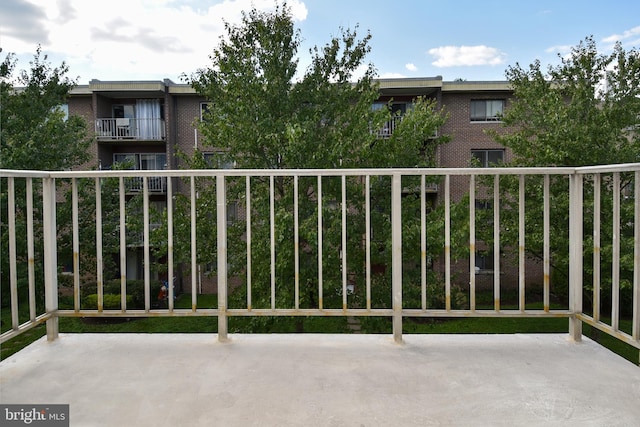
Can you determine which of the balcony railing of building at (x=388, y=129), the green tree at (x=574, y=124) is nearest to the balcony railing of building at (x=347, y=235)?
the green tree at (x=574, y=124)

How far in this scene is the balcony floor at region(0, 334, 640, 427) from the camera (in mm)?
1521

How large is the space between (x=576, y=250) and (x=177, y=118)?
52.7 feet

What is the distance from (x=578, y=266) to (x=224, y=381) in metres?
1.89

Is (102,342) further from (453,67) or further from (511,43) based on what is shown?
(453,67)

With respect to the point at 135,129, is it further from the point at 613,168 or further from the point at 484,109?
the point at 613,168

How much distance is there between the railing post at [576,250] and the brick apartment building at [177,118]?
12.8 m

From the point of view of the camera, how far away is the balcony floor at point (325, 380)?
1521 millimetres

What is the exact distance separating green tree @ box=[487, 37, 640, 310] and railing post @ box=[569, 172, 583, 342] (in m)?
6.92

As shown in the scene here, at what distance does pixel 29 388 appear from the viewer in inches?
69.2

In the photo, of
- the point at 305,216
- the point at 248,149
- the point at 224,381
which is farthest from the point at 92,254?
the point at 224,381

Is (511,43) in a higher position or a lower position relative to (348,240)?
higher

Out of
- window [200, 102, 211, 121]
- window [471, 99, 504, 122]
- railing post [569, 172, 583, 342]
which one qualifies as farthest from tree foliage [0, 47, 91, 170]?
window [471, 99, 504, 122]

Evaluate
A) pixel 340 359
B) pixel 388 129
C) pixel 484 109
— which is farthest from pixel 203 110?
pixel 484 109

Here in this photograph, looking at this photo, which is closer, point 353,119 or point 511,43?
point 353,119
